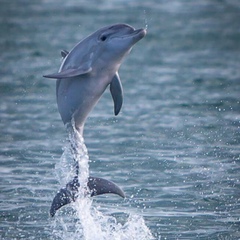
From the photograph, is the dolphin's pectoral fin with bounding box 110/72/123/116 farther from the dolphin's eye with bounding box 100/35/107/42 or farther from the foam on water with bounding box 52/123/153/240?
the foam on water with bounding box 52/123/153/240

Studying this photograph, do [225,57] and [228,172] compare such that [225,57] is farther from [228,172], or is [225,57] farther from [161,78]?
[228,172]

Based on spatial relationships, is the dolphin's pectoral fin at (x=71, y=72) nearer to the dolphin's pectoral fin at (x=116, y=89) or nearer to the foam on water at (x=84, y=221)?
the dolphin's pectoral fin at (x=116, y=89)

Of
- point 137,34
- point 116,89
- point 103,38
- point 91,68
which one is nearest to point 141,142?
point 116,89

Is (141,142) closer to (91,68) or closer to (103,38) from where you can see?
(103,38)

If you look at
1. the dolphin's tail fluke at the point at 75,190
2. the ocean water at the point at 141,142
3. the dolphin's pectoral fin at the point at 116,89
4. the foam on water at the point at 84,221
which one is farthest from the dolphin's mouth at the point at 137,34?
the ocean water at the point at 141,142

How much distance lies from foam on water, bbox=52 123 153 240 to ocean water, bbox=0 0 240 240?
2 cm

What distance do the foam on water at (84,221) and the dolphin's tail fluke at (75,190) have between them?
0.07 metres

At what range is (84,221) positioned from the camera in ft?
34.7

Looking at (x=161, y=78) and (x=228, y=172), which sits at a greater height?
(x=228, y=172)

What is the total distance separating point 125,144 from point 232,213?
12.6ft

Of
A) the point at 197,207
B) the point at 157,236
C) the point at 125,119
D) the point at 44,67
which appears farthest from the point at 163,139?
the point at 44,67

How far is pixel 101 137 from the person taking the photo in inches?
603

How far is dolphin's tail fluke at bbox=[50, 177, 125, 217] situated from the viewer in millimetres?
9773

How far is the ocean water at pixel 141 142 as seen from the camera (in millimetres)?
10875
